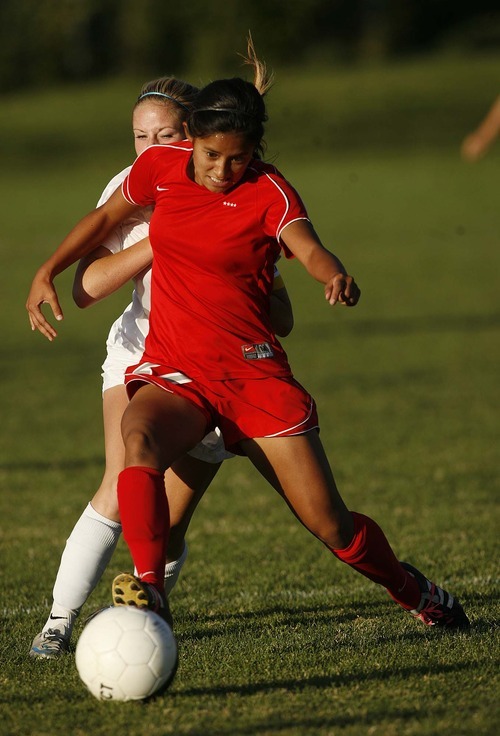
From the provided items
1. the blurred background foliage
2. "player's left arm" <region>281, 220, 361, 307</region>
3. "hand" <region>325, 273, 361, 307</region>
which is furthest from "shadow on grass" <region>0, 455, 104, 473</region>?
the blurred background foliage

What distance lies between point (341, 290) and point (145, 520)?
1003mm

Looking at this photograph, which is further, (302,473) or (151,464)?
(302,473)

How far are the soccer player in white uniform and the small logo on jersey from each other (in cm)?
27

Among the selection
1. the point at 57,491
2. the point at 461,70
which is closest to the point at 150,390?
the point at 57,491

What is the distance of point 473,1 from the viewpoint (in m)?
75.6

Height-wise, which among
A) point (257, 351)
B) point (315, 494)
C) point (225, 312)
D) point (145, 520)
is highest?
point (225, 312)

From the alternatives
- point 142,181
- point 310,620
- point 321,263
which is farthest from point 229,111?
point 310,620

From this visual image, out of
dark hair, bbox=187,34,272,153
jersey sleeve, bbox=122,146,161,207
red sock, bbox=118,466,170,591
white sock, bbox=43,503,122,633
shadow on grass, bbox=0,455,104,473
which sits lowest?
shadow on grass, bbox=0,455,104,473

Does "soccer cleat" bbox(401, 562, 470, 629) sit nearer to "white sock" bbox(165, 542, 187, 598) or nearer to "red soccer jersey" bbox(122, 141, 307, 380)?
"white sock" bbox(165, 542, 187, 598)

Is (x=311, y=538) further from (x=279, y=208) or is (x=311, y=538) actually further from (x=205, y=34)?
(x=205, y=34)

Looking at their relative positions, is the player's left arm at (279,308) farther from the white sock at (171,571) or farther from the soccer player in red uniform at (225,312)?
the white sock at (171,571)

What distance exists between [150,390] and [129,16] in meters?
70.3

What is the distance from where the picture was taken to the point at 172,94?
491 centimetres

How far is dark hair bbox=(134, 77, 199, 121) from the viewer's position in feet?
16.0
